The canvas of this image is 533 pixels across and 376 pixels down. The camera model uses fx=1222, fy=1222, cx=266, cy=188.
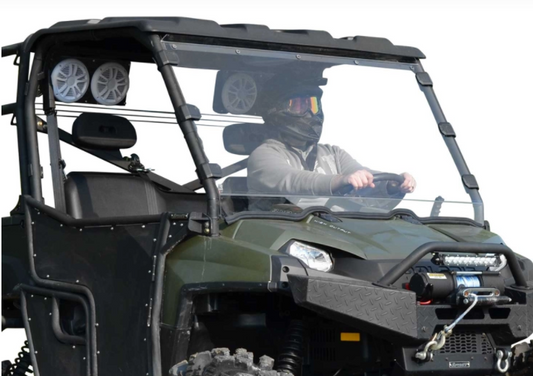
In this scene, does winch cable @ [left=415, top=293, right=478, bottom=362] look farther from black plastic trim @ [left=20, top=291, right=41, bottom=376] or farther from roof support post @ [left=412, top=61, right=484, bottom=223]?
black plastic trim @ [left=20, top=291, right=41, bottom=376]

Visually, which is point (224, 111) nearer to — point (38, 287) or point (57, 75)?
point (57, 75)

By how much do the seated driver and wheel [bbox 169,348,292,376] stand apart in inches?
50.2

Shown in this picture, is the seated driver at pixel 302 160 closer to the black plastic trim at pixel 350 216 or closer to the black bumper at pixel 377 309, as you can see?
the black plastic trim at pixel 350 216

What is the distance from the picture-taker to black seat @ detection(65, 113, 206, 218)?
856 cm

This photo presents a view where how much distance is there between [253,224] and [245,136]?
1.02 m

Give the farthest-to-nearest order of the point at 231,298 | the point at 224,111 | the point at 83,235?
the point at 224,111 → the point at 83,235 → the point at 231,298

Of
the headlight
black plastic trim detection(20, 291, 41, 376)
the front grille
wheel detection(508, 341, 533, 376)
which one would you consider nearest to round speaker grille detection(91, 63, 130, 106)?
black plastic trim detection(20, 291, 41, 376)

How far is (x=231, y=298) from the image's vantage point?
23.9 ft

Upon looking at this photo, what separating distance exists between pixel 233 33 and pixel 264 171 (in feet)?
3.08

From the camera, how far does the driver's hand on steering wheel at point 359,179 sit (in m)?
7.96

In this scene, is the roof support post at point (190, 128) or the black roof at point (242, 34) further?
the black roof at point (242, 34)

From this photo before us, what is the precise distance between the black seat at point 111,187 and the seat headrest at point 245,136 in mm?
1042

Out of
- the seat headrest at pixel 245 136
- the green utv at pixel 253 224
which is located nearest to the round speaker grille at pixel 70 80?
the green utv at pixel 253 224

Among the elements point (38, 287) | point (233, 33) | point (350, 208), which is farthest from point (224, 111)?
point (38, 287)
